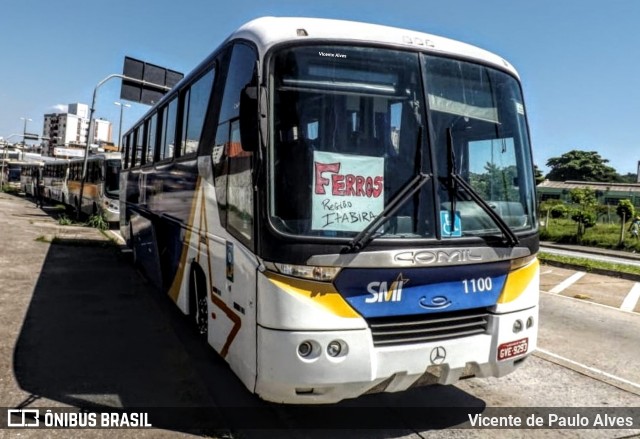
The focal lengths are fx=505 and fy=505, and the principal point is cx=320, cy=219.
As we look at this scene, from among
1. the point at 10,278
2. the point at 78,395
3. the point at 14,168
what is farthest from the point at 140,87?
the point at 14,168

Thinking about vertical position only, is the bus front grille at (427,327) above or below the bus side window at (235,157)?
below

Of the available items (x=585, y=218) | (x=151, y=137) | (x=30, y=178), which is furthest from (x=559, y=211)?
(x=30, y=178)

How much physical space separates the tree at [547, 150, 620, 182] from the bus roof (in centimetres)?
9144

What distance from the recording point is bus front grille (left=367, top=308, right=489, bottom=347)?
3.54 m

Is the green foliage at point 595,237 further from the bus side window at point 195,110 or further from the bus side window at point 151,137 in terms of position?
the bus side window at point 195,110

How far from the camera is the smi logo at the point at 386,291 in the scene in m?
3.50

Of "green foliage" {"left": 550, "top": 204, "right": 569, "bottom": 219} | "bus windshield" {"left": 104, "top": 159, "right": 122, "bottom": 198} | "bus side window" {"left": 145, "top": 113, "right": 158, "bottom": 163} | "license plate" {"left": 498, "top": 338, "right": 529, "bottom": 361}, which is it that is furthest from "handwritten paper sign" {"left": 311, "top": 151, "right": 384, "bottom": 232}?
"green foliage" {"left": 550, "top": 204, "right": 569, "bottom": 219}

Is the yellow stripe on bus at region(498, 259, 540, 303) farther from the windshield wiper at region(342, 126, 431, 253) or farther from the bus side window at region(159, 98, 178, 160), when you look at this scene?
the bus side window at region(159, 98, 178, 160)

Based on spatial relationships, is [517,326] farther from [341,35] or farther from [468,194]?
[341,35]

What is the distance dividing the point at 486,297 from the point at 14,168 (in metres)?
83.2

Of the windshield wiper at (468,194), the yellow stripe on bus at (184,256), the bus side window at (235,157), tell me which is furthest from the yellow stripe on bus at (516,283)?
the yellow stripe on bus at (184,256)

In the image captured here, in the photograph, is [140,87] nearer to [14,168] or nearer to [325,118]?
[325,118]

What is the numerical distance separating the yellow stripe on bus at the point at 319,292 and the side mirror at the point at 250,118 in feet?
3.17

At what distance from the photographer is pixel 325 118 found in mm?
3662
